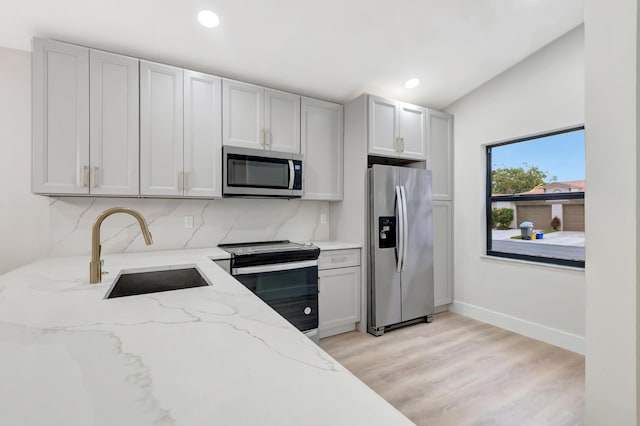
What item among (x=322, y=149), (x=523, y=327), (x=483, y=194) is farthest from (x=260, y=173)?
(x=523, y=327)

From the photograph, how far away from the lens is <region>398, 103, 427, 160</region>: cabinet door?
130 inches

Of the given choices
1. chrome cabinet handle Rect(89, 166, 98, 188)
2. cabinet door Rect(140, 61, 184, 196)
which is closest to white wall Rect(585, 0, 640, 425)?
cabinet door Rect(140, 61, 184, 196)

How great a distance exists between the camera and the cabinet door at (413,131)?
331 centimetres

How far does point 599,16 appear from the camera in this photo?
1478 mm

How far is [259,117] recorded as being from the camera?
276 cm

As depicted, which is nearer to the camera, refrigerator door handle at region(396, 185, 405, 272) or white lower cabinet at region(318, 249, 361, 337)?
white lower cabinet at region(318, 249, 361, 337)

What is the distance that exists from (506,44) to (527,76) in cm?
47

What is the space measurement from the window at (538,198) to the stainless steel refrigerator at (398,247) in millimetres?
845

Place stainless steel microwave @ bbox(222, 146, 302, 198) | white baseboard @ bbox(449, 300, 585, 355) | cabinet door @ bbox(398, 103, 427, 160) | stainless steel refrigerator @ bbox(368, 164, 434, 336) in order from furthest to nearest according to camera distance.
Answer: cabinet door @ bbox(398, 103, 427, 160), stainless steel refrigerator @ bbox(368, 164, 434, 336), white baseboard @ bbox(449, 300, 585, 355), stainless steel microwave @ bbox(222, 146, 302, 198)

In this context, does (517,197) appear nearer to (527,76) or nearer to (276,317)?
(527,76)

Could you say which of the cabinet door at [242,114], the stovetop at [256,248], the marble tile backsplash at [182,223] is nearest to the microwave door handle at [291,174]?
the cabinet door at [242,114]

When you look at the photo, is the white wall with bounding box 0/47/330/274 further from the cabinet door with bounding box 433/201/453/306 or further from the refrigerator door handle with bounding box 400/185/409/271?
the cabinet door with bounding box 433/201/453/306

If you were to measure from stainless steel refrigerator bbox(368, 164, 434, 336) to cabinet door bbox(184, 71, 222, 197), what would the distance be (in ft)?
4.91

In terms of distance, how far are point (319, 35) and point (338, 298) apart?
92.3 inches
